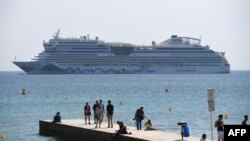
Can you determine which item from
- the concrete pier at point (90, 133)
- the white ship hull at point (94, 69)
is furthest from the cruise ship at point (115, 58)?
the concrete pier at point (90, 133)

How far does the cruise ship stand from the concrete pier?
432 feet

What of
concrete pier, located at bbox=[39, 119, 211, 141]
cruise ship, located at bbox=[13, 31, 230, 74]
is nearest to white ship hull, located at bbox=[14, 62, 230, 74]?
cruise ship, located at bbox=[13, 31, 230, 74]

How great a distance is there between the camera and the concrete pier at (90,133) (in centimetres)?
2447

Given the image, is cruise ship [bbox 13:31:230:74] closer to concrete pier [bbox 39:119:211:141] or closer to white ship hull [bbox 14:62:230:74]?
white ship hull [bbox 14:62:230:74]

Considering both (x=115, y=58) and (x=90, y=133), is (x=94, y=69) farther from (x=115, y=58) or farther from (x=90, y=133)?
(x=90, y=133)

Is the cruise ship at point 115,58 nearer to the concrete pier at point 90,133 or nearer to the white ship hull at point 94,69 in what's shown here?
the white ship hull at point 94,69

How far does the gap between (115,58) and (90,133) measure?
139 meters

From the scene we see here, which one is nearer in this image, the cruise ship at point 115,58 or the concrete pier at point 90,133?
the concrete pier at point 90,133

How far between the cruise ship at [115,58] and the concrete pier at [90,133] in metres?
132

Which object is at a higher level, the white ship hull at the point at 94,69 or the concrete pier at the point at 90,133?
the white ship hull at the point at 94,69

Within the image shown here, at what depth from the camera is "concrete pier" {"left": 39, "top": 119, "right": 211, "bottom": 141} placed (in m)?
24.5

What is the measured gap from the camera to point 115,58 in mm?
166375

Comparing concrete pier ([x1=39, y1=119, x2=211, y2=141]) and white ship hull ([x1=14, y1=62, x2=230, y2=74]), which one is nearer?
concrete pier ([x1=39, y1=119, x2=211, y2=141])

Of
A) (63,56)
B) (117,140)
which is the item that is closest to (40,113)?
(117,140)
